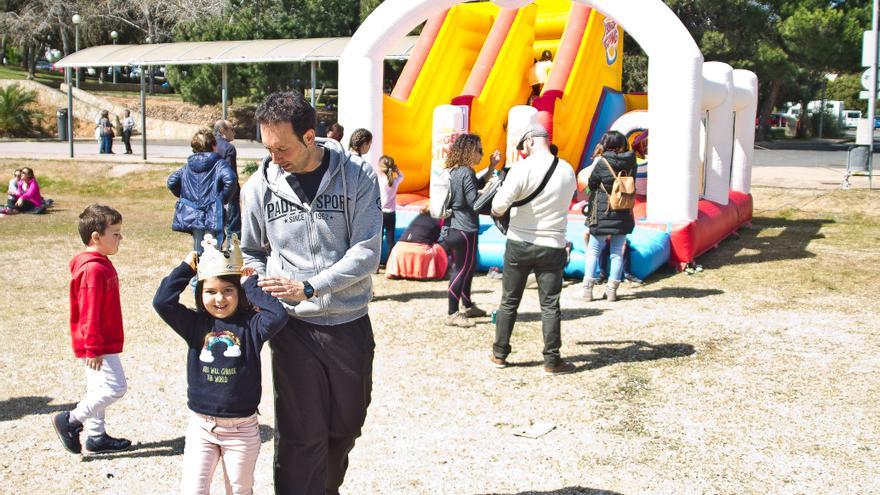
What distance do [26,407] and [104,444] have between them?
1.01 metres

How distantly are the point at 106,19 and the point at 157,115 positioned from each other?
39.8 ft

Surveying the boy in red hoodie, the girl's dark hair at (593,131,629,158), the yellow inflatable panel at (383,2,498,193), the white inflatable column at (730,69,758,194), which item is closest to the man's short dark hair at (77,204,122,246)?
the boy in red hoodie

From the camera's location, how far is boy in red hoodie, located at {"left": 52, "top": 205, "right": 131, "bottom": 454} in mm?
4352

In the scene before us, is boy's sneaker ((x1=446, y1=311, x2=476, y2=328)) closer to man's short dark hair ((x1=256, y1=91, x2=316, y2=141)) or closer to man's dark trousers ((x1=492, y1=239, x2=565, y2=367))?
man's dark trousers ((x1=492, y1=239, x2=565, y2=367))

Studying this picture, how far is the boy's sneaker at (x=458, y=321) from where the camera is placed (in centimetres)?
728

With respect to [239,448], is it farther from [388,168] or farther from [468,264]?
[388,168]

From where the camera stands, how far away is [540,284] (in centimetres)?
596

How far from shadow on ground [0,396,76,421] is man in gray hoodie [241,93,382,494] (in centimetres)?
248

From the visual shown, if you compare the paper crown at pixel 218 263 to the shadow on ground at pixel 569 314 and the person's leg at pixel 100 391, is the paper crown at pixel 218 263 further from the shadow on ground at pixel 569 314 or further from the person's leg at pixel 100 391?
the shadow on ground at pixel 569 314

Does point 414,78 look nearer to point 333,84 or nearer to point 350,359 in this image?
point 350,359

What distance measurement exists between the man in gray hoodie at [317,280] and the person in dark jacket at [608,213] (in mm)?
5122

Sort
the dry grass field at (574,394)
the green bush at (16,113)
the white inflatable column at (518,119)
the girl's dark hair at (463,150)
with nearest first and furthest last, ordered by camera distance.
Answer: the dry grass field at (574,394) → the girl's dark hair at (463,150) → the white inflatable column at (518,119) → the green bush at (16,113)

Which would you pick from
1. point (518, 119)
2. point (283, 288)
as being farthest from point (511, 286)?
point (518, 119)

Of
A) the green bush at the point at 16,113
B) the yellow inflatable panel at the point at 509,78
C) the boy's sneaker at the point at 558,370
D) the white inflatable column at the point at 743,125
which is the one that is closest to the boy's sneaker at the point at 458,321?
the boy's sneaker at the point at 558,370
